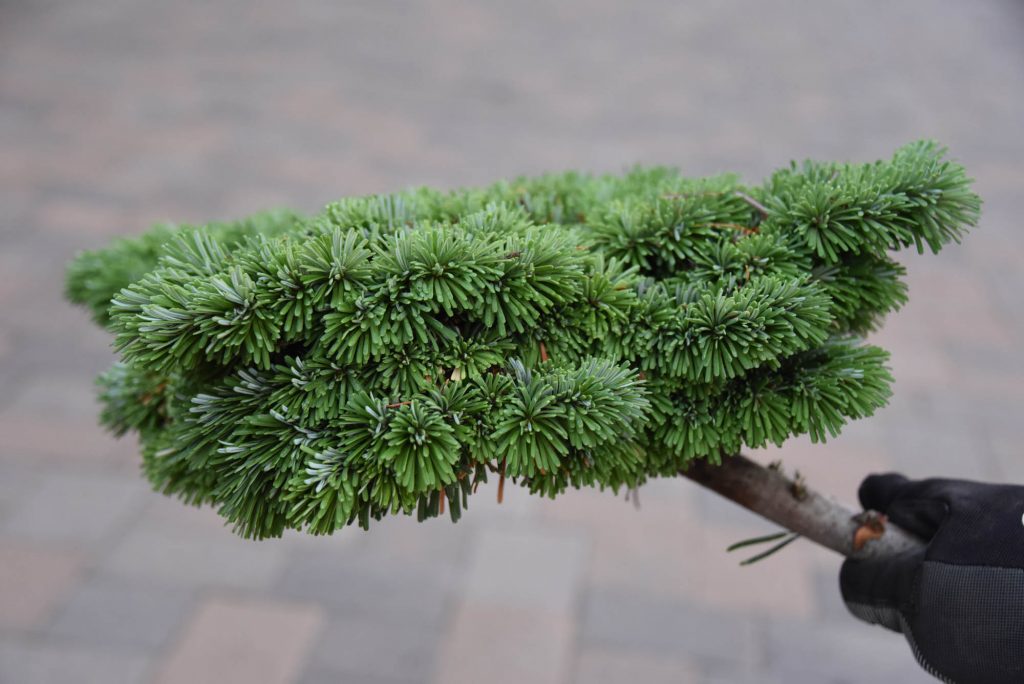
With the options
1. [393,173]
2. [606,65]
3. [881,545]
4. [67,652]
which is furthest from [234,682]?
[606,65]

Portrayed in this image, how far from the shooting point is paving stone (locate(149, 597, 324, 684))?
4.75ft

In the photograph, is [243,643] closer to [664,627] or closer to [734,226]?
[664,627]

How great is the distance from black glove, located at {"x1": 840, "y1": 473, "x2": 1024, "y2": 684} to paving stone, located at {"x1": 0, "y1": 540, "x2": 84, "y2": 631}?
1.44 meters

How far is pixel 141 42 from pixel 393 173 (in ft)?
4.95

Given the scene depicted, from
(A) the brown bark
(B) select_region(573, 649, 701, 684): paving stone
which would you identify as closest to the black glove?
(A) the brown bark

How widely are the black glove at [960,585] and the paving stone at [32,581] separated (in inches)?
56.5

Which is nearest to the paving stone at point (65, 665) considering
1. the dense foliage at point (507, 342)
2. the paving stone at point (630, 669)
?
the paving stone at point (630, 669)

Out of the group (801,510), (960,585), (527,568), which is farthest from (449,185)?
(960,585)

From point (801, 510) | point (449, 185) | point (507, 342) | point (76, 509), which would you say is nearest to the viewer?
point (507, 342)

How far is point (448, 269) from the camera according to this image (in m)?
0.49

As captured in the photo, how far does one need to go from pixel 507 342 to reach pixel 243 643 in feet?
3.98

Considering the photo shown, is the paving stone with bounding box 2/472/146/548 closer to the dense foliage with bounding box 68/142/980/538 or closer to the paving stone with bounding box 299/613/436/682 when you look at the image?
the paving stone with bounding box 299/613/436/682

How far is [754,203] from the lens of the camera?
0.60m

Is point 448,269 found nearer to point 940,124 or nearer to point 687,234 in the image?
point 687,234
